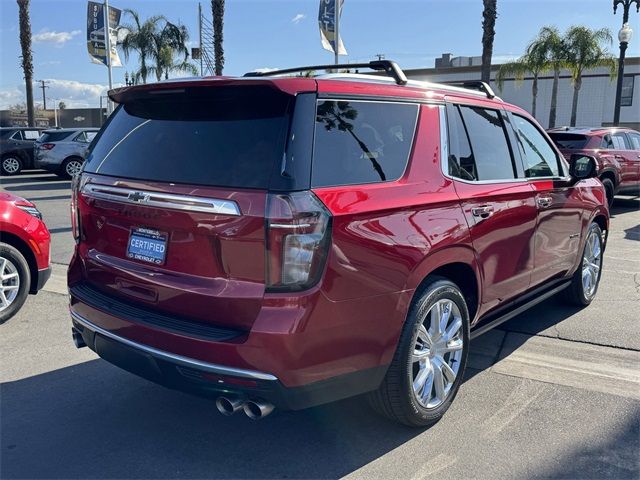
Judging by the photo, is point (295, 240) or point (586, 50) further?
point (586, 50)

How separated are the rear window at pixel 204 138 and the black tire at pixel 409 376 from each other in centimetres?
114

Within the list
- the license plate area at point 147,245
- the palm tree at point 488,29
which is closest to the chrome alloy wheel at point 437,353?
the license plate area at point 147,245

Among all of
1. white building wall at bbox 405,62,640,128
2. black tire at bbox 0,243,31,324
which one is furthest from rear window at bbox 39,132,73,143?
white building wall at bbox 405,62,640,128

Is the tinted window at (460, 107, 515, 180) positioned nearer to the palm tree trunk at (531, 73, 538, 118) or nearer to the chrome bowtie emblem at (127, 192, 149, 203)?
the chrome bowtie emblem at (127, 192, 149, 203)

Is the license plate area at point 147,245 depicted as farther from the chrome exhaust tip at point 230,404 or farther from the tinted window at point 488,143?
the tinted window at point 488,143

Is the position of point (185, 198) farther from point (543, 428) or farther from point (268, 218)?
point (543, 428)

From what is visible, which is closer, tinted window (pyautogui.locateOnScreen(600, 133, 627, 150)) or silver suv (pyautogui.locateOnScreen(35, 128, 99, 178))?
tinted window (pyautogui.locateOnScreen(600, 133, 627, 150))

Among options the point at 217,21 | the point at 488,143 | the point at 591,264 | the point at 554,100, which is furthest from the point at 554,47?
the point at 488,143

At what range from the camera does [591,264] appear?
18.7 feet

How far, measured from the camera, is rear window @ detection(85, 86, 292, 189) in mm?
2701

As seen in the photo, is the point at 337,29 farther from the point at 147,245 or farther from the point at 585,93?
the point at 585,93

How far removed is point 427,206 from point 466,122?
98 centimetres

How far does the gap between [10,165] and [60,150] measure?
9.56 feet

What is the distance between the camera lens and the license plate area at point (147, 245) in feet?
9.53
